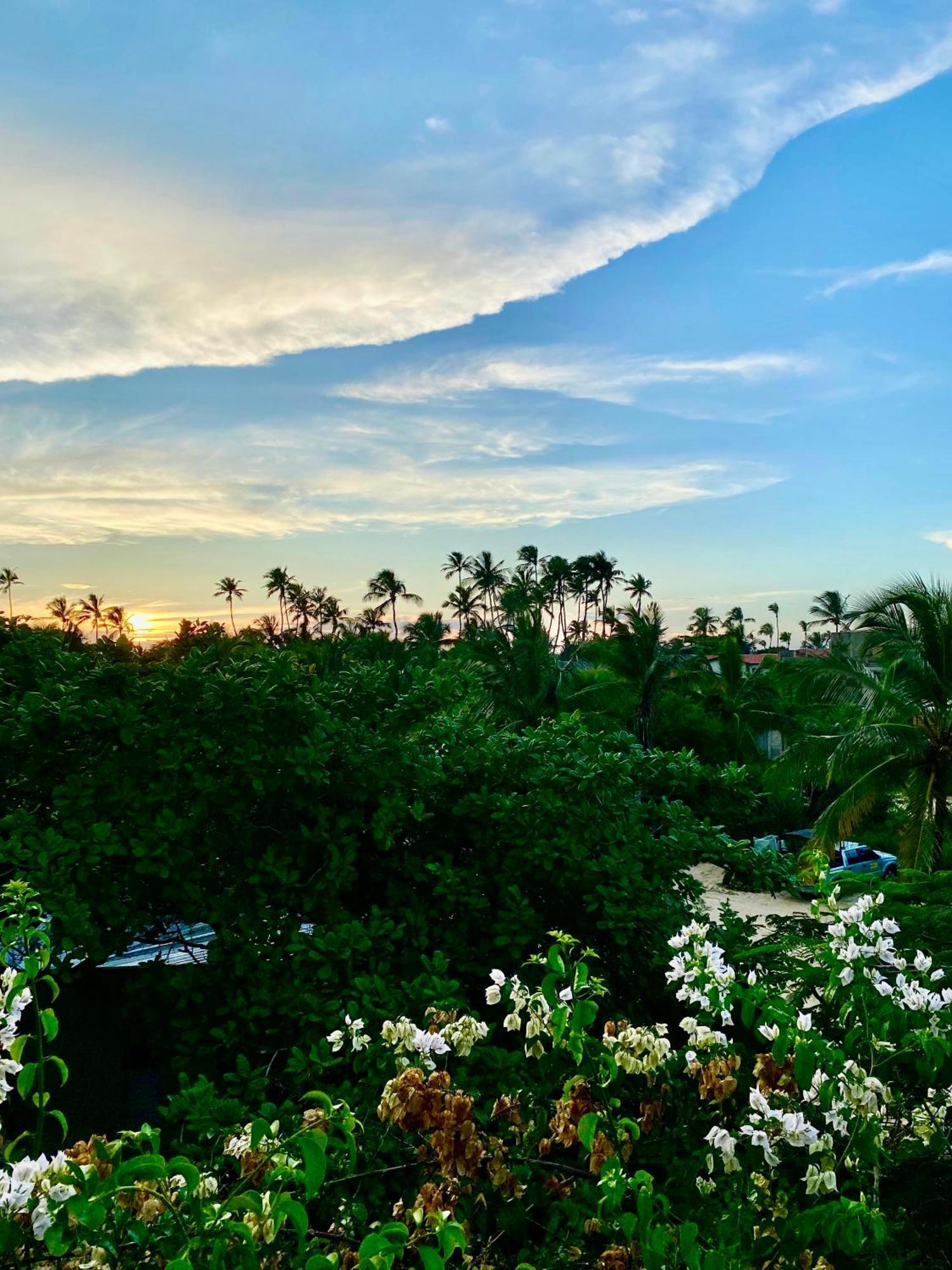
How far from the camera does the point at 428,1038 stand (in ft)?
10.1

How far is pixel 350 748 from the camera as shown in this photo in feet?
18.4

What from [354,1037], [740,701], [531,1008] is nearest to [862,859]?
[740,701]

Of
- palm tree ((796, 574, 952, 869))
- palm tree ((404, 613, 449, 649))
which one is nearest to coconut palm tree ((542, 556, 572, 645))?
palm tree ((404, 613, 449, 649))

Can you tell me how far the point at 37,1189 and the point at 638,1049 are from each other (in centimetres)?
185

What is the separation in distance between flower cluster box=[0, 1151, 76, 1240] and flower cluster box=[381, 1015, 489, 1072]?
1.13 metres

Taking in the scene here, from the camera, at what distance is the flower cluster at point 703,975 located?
3.12m

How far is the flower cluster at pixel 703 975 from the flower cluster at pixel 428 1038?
0.70m

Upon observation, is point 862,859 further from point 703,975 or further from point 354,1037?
point 703,975

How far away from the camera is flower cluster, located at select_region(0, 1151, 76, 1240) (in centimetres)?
201

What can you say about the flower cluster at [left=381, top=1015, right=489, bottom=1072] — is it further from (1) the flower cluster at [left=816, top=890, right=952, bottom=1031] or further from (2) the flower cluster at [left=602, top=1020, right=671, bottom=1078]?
(1) the flower cluster at [left=816, top=890, right=952, bottom=1031]

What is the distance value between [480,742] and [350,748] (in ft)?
3.55

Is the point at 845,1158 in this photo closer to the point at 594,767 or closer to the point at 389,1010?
the point at 389,1010

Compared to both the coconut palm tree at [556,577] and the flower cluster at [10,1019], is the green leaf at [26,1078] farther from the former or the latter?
the coconut palm tree at [556,577]

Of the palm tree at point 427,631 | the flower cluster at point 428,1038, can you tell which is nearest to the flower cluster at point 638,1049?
the flower cluster at point 428,1038
